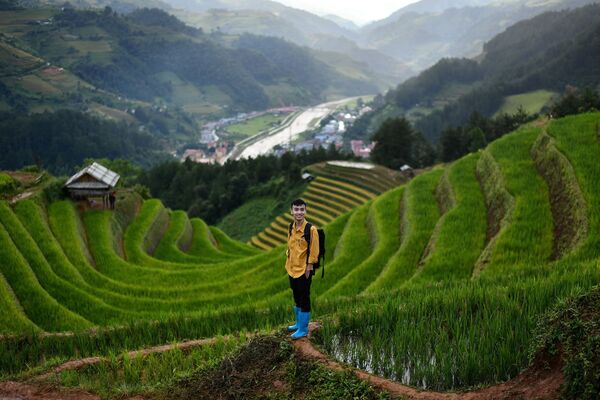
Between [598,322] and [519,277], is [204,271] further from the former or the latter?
[598,322]

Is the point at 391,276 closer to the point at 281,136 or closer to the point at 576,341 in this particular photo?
the point at 576,341

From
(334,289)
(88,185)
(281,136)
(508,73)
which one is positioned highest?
(508,73)

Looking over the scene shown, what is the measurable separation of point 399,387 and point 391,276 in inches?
351

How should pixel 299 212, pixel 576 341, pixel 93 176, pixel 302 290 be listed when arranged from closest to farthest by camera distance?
pixel 576 341 → pixel 299 212 → pixel 302 290 → pixel 93 176

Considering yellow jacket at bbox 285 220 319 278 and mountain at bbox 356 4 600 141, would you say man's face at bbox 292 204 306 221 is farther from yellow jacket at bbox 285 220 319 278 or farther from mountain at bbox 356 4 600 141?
mountain at bbox 356 4 600 141

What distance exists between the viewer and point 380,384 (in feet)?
19.0

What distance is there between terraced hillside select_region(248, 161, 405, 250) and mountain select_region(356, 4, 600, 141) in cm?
5470

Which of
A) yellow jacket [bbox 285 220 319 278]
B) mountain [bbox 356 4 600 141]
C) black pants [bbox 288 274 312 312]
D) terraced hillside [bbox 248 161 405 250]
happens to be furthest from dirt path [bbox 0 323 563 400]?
mountain [bbox 356 4 600 141]

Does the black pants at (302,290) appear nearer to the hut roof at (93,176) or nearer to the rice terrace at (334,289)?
the rice terrace at (334,289)

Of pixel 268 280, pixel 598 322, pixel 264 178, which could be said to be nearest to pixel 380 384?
pixel 598 322

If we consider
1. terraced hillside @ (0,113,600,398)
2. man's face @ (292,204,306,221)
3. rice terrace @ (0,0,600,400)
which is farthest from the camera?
terraced hillside @ (0,113,600,398)

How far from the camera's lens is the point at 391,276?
1450cm

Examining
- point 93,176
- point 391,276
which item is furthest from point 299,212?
point 93,176

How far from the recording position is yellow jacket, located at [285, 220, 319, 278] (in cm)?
674
